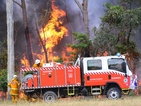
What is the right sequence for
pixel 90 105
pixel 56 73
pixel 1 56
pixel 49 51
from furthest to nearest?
pixel 49 51 → pixel 1 56 → pixel 56 73 → pixel 90 105

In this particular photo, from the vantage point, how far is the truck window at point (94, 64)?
1922 cm

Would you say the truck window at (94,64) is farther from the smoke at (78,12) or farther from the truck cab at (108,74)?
the smoke at (78,12)

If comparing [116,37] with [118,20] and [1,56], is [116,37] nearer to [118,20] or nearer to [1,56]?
[118,20]

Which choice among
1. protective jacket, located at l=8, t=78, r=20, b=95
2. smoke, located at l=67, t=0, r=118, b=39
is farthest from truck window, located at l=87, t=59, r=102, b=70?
smoke, located at l=67, t=0, r=118, b=39

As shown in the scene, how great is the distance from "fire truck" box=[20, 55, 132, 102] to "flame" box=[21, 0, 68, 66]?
39.3 ft

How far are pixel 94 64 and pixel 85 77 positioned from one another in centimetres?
78

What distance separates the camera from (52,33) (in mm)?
31688

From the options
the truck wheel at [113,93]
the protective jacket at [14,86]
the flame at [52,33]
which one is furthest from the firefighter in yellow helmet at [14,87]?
the flame at [52,33]

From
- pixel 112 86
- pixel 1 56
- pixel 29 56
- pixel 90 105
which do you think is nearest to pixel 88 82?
pixel 112 86

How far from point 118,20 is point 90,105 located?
9070 mm

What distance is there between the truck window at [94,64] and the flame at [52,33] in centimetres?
1211

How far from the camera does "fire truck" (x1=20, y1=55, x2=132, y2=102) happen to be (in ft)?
62.7

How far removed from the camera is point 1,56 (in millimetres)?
29203

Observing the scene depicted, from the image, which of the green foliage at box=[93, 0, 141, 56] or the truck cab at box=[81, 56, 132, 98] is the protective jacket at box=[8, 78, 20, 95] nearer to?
the truck cab at box=[81, 56, 132, 98]
